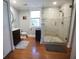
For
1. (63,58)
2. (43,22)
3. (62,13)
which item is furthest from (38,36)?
(63,58)

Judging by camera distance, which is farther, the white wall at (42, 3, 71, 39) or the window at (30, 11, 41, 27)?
the window at (30, 11, 41, 27)

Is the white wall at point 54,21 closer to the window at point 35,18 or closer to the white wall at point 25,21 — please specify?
the window at point 35,18

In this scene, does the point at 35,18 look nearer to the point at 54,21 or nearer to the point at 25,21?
the point at 25,21

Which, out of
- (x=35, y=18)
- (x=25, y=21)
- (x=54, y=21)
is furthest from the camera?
(x=25, y=21)

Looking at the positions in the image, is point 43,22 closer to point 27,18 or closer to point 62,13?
point 62,13

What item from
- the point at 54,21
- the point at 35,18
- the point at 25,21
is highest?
the point at 35,18

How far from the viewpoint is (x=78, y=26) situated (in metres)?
0.94

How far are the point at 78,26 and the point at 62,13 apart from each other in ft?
14.9

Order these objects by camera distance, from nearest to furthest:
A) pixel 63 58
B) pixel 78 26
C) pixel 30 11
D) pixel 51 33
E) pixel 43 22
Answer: pixel 78 26, pixel 63 58, pixel 43 22, pixel 51 33, pixel 30 11

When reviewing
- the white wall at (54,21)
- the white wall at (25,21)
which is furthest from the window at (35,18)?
the white wall at (54,21)

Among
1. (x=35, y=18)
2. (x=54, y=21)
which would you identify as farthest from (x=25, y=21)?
(x=54, y=21)

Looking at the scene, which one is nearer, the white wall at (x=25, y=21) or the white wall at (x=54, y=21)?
the white wall at (x=54, y=21)

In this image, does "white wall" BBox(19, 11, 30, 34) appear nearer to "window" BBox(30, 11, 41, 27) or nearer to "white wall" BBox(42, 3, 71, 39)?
"window" BBox(30, 11, 41, 27)

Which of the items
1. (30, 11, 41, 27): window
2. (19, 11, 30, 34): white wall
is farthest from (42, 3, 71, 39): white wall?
(19, 11, 30, 34): white wall
